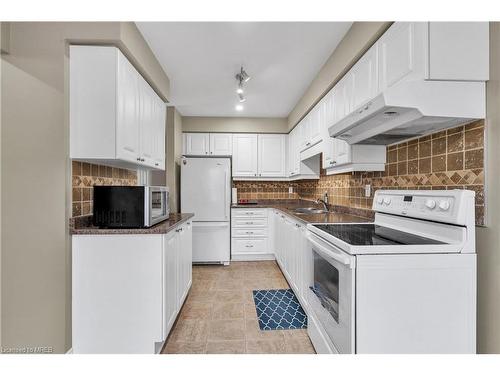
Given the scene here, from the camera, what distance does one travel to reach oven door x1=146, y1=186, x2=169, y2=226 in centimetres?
192

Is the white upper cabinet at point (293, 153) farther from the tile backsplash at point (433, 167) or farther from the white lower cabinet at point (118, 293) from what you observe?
the white lower cabinet at point (118, 293)

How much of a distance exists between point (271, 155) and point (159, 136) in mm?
2345

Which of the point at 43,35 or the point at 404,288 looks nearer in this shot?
the point at 404,288

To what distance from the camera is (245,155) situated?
4527 millimetres

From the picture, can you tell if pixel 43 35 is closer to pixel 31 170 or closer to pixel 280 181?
pixel 31 170

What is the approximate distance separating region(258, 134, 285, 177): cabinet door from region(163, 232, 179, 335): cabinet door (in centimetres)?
266

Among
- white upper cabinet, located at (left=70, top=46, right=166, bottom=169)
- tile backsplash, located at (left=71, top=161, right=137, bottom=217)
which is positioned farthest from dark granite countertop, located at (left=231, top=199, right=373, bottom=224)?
tile backsplash, located at (left=71, top=161, right=137, bottom=217)

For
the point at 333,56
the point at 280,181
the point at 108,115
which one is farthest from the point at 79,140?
the point at 280,181

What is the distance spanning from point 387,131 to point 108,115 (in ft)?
6.27

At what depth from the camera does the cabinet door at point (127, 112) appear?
1805 mm

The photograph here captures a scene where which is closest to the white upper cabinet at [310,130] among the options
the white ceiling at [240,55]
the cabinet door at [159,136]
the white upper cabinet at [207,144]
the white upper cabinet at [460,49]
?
the white ceiling at [240,55]

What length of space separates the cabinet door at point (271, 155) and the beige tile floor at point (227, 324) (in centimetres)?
188

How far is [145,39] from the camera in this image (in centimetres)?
216

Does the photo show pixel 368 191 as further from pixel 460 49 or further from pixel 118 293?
pixel 118 293
